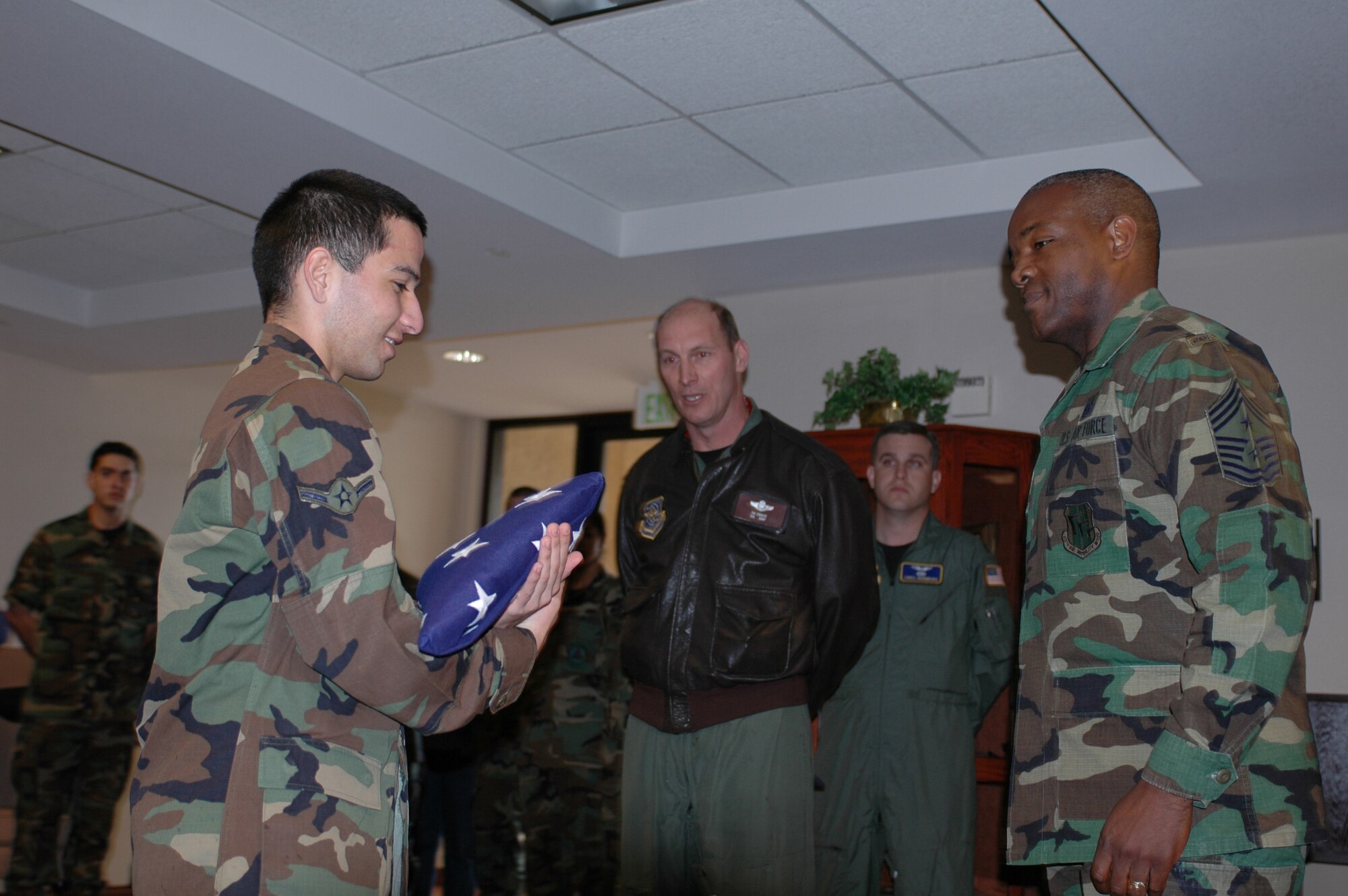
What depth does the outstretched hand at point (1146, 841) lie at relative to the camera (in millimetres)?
1598

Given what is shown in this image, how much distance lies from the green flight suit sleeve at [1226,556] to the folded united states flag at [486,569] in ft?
3.04

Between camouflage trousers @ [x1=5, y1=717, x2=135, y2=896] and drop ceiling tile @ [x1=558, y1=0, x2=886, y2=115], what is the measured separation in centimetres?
393

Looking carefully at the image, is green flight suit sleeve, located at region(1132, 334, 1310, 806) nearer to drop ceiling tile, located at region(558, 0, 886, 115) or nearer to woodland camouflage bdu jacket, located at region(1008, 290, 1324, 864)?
woodland camouflage bdu jacket, located at region(1008, 290, 1324, 864)

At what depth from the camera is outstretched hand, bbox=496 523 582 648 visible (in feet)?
5.41

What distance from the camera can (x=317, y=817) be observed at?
4.76 feet

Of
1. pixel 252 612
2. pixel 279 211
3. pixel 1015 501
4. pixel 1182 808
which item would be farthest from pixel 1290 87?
pixel 252 612

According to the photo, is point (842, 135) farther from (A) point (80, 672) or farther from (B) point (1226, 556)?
(A) point (80, 672)

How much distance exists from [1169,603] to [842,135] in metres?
2.91

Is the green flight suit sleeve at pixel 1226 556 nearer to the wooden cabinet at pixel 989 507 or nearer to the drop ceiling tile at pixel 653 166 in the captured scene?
the wooden cabinet at pixel 989 507

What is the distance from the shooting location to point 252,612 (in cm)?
151

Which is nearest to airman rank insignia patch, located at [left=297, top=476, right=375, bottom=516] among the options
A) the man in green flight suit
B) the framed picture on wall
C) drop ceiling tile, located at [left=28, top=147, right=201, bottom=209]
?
the man in green flight suit

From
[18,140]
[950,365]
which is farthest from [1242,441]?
[18,140]

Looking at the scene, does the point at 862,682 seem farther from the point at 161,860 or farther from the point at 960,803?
the point at 161,860

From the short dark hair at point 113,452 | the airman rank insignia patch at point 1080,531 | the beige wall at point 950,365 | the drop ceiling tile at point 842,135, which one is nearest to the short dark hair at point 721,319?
the drop ceiling tile at point 842,135
